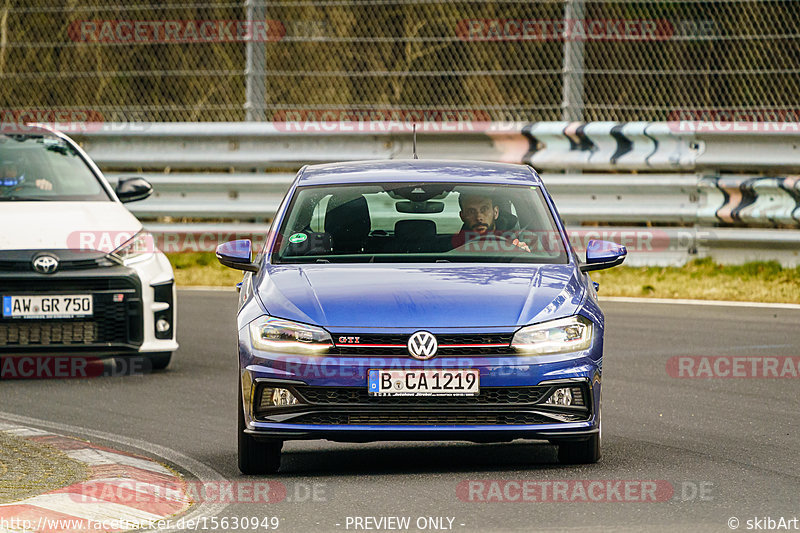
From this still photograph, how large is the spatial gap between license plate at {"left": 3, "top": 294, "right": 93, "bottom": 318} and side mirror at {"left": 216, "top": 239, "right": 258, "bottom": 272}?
8.05 ft

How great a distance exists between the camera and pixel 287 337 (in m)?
6.83

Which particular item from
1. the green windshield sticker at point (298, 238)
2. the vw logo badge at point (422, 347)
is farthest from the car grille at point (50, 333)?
the vw logo badge at point (422, 347)

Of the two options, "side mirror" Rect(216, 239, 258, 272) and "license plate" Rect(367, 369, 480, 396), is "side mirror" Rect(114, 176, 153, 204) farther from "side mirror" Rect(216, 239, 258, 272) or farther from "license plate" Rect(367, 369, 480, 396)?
"license plate" Rect(367, 369, 480, 396)

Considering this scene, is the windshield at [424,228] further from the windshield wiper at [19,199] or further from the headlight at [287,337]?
the windshield wiper at [19,199]

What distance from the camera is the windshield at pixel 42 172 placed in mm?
11227

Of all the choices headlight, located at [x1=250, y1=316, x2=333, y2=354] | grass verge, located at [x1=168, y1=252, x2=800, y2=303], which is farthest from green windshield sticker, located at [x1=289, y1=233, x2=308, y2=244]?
grass verge, located at [x1=168, y1=252, x2=800, y2=303]

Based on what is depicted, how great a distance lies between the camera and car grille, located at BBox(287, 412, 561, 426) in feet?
22.1

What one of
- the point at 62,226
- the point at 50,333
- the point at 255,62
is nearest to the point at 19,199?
the point at 62,226

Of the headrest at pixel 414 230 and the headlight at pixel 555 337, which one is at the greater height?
the headrest at pixel 414 230

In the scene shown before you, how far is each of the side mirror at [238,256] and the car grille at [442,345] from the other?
49.4 inches

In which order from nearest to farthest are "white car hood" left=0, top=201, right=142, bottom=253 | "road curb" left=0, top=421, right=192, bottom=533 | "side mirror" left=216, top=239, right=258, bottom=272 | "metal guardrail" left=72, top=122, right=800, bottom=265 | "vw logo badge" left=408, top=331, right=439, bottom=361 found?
"road curb" left=0, top=421, right=192, bottom=533, "vw logo badge" left=408, top=331, right=439, bottom=361, "side mirror" left=216, top=239, right=258, bottom=272, "white car hood" left=0, top=201, right=142, bottom=253, "metal guardrail" left=72, top=122, right=800, bottom=265

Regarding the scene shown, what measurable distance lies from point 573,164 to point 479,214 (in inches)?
314

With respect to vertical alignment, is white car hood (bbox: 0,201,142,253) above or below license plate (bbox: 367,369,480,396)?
above

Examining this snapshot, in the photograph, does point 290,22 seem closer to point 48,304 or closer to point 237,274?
point 237,274
